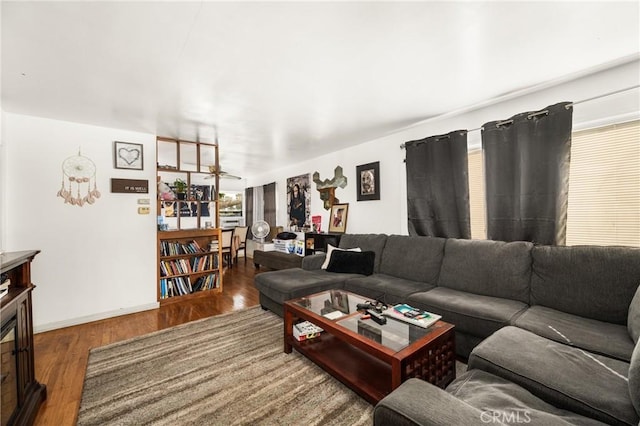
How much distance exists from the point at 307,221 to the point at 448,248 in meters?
2.98

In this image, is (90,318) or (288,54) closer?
(288,54)

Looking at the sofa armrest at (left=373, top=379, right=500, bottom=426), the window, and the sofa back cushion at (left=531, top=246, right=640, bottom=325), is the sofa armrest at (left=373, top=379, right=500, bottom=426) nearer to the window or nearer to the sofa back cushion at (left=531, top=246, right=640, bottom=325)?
the sofa back cushion at (left=531, top=246, right=640, bottom=325)

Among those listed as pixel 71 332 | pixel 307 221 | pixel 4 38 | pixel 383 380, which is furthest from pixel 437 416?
pixel 307 221

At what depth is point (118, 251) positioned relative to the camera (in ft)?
11.0

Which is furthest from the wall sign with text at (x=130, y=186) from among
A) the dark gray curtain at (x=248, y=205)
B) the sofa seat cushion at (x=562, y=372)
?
the sofa seat cushion at (x=562, y=372)

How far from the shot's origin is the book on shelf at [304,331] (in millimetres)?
2264

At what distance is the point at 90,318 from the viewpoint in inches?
123

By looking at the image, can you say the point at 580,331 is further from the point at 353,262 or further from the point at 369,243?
the point at 369,243

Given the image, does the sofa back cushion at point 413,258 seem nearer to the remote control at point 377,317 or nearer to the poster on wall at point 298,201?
the remote control at point 377,317

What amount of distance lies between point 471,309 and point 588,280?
830 mm

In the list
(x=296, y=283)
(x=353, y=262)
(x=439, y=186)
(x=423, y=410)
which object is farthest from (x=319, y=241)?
(x=423, y=410)

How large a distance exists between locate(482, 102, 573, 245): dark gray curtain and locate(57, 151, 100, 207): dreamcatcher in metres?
4.45

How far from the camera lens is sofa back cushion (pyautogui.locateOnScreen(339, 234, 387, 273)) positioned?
340cm

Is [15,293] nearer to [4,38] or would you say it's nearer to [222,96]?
[4,38]
